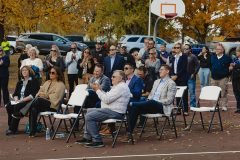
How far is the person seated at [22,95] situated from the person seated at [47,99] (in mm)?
191

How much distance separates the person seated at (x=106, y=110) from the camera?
10797 mm

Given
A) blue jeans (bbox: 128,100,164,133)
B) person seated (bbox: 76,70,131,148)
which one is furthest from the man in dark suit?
person seated (bbox: 76,70,131,148)

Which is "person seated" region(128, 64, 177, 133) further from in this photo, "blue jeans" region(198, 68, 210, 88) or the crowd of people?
"blue jeans" region(198, 68, 210, 88)

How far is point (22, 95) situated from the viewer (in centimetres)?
1273

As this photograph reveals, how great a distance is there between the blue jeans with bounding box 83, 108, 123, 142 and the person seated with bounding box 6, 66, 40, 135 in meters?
1.86

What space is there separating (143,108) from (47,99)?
199 cm

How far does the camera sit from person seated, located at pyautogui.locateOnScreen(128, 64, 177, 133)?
11.5m

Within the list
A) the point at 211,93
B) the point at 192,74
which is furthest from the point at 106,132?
Answer: the point at 192,74

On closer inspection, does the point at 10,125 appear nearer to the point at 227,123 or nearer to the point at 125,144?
the point at 125,144

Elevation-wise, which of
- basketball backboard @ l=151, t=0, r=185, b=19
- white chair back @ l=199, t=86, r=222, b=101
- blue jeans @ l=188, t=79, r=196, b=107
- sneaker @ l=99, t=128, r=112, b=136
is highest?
basketball backboard @ l=151, t=0, r=185, b=19

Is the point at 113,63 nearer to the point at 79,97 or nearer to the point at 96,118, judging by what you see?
the point at 79,97

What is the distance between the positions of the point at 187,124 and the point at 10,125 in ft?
13.0

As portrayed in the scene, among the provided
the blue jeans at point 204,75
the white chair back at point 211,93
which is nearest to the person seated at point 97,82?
the white chair back at point 211,93

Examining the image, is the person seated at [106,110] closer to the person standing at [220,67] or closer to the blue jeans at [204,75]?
the person standing at [220,67]
